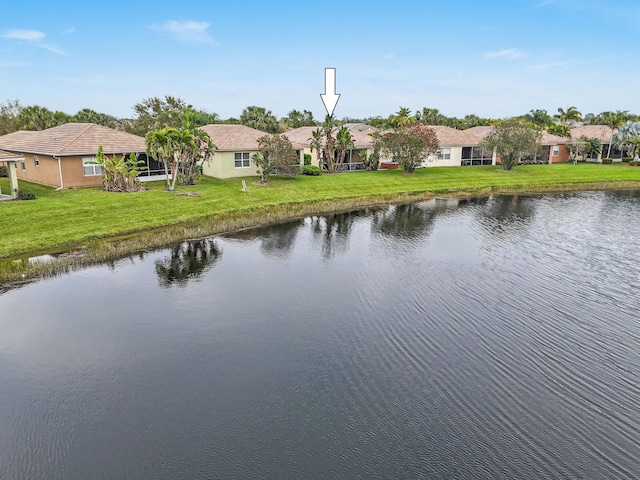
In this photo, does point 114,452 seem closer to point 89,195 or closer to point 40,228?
point 40,228

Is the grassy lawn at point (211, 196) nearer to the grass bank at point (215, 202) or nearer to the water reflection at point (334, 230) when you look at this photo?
the grass bank at point (215, 202)

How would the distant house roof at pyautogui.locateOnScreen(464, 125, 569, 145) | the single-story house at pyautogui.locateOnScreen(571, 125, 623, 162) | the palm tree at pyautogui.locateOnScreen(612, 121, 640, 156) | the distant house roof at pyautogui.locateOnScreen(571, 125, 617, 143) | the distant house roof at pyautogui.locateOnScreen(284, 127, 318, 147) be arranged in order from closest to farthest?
1. the distant house roof at pyautogui.locateOnScreen(284, 127, 318, 147)
2. the distant house roof at pyautogui.locateOnScreen(464, 125, 569, 145)
3. the palm tree at pyautogui.locateOnScreen(612, 121, 640, 156)
4. the single-story house at pyautogui.locateOnScreen(571, 125, 623, 162)
5. the distant house roof at pyautogui.locateOnScreen(571, 125, 617, 143)

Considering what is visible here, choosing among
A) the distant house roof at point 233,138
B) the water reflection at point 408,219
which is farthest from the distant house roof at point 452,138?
the water reflection at point 408,219

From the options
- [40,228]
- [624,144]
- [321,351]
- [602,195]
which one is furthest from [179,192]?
[624,144]

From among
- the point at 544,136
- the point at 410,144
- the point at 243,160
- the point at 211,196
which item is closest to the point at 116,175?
the point at 211,196

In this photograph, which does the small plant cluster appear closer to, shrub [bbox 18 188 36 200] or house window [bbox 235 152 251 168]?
shrub [bbox 18 188 36 200]

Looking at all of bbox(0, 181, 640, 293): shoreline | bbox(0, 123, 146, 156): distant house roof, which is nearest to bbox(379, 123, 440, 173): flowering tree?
bbox(0, 181, 640, 293): shoreline
